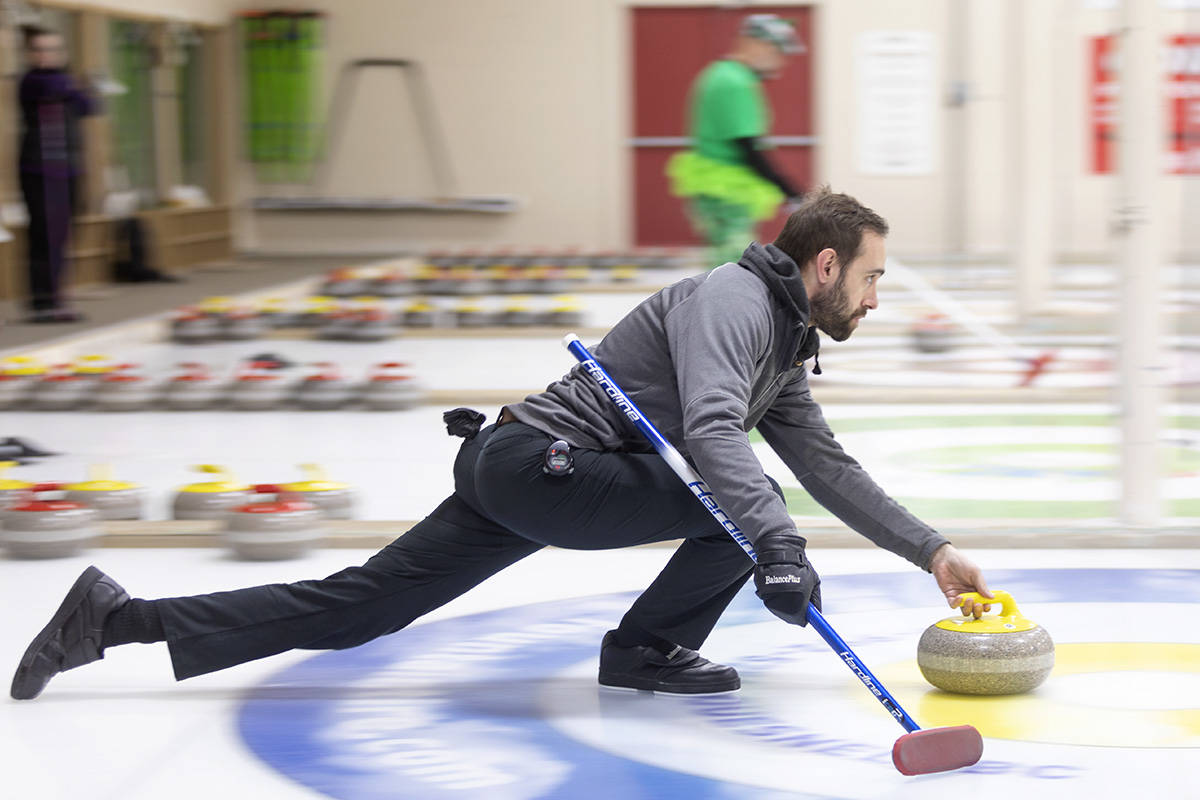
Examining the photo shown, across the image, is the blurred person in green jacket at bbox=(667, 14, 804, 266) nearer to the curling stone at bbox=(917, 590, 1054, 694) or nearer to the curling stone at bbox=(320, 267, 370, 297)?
the curling stone at bbox=(917, 590, 1054, 694)

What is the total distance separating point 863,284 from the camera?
304cm

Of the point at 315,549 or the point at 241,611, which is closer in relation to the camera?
the point at 241,611

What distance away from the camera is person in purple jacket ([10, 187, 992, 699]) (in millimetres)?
3021

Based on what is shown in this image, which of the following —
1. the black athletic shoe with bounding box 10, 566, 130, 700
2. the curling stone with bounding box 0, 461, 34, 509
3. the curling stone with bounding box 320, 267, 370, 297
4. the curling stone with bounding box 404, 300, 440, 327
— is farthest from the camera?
the curling stone with bounding box 320, 267, 370, 297

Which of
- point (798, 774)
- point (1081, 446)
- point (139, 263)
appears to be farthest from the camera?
point (139, 263)

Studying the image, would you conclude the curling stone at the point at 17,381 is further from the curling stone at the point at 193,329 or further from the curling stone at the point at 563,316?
the curling stone at the point at 563,316

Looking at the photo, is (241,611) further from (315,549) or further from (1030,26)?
(1030,26)

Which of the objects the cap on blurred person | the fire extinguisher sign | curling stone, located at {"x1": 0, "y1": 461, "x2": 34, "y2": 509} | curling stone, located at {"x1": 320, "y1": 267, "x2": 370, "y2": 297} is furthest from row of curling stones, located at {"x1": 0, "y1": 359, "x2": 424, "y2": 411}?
curling stone, located at {"x1": 320, "y1": 267, "x2": 370, "y2": 297}

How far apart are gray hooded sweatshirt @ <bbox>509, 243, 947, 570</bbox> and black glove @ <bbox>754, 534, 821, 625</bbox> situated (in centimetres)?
2

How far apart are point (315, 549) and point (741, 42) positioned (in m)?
3.01

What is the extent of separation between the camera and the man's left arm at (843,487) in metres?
3.22

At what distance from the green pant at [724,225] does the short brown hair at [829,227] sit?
371 centimetres

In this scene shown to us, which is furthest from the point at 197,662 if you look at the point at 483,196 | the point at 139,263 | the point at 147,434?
the point at 483,196

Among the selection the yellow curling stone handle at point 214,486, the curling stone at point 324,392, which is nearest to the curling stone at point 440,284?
the curling stone at point 324,392
